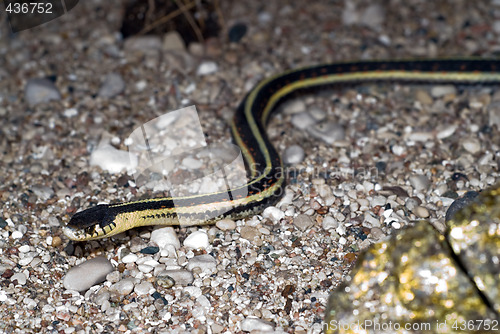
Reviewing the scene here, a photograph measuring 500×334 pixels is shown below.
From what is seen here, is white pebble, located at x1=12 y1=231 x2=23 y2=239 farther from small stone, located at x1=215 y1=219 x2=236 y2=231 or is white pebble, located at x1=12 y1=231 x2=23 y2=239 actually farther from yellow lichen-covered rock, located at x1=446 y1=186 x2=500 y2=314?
yellow lichen-covered rock, located at x1=446 y1=186 x2=500 y2=314

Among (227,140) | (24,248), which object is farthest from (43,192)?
(227,140)

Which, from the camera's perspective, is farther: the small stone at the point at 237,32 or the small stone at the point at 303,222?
the small stone at the point at 237,32

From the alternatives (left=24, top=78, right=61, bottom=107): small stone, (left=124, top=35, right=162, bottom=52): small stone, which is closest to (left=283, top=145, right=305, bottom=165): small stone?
(left=124, top=35, right=162, bottom=52): small stone

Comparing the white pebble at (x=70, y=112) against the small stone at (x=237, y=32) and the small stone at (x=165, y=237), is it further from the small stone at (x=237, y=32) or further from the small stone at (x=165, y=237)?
the small stone at (x=237, y=32)

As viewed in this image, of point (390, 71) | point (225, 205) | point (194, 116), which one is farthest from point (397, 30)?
point (225, 205)

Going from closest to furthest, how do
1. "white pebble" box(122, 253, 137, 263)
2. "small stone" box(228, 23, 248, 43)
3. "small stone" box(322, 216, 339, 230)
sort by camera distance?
"white pebble" box(122, 253, 137, 263) → "small stone" box(322, 216, 339, 230) → "small stone" box(228, 23, 248, 43)

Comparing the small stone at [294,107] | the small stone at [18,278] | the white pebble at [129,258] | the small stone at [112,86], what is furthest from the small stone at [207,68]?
the small stone at [18,278]

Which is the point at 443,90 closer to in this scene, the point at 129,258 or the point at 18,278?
the point at 129,258
